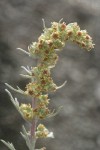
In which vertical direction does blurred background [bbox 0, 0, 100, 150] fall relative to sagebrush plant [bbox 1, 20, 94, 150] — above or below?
above

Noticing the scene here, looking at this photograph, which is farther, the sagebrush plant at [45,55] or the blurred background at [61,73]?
the blurred background at [61,73]

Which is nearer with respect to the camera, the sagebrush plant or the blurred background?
the sagebrush plant

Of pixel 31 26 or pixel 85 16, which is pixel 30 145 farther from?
pixel 85 16

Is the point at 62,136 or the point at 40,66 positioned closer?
the point at 40,66

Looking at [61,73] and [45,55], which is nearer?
[45,55]

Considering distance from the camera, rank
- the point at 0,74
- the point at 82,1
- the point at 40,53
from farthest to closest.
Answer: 1. the point at 82,1
2. the point at 0,74
3. the point at 40,53

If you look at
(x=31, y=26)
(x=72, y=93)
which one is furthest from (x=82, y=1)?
(x=72, y=93)

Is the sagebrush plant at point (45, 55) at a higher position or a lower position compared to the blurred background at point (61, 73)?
lower

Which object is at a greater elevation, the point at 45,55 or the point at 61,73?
the point at 61,73
